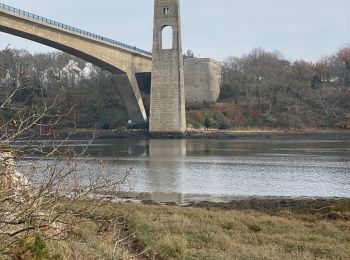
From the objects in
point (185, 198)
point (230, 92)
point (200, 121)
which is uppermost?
point (230, 92)

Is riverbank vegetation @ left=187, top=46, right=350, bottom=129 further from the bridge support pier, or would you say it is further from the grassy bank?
the grassy bank

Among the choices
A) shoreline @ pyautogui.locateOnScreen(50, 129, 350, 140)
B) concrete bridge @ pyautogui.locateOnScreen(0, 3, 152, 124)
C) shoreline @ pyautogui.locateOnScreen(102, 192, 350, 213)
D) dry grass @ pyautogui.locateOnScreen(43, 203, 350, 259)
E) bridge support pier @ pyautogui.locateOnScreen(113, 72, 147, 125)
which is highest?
concrete bridge @ pyautogui.locateOnScreen(0, 3, 152, 124)

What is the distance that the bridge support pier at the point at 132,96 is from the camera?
6153 cm

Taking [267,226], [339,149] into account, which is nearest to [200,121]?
[339,149]

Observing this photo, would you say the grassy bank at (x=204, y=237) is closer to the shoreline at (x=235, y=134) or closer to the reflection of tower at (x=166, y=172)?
the reflection of tower at (x=166, y=172)

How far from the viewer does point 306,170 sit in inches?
1120

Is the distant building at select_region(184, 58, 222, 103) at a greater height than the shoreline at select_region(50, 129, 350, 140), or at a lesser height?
greater

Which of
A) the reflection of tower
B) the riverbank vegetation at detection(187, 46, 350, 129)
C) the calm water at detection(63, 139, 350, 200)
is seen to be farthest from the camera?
the riverbank vegetation at detection(187, 46, 350, 129)

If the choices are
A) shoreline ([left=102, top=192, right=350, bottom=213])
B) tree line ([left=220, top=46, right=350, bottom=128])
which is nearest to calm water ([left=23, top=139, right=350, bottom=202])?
shoreline ([left=102, top=192, right=350, bottom=213])

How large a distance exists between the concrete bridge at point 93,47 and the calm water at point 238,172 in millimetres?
14904

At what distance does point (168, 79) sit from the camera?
60188mm

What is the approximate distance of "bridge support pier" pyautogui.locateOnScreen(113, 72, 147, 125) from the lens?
61531 mm

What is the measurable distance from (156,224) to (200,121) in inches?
2076

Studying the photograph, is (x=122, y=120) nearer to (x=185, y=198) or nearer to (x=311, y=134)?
(x=311, y=134)
